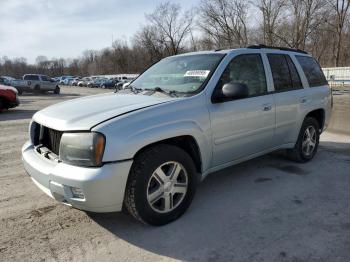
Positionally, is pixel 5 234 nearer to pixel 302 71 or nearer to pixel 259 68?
pixel 259 68

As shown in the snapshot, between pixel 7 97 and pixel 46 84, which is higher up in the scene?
pixel 46 84

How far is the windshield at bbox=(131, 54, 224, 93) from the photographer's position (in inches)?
166

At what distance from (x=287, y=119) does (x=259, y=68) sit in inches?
34.8

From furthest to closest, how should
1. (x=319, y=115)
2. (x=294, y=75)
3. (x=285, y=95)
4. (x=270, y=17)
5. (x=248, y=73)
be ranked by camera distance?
(x=270, y=17) → (x=319, y=115) → (x=294, y=75) → (x=285, y=95) → (x=248, y=73)

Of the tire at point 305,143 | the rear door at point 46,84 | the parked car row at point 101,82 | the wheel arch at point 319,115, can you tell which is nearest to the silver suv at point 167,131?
the tire at point 305,143

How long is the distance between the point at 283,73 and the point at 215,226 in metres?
2.66

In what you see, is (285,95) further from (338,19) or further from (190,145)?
(338,19)

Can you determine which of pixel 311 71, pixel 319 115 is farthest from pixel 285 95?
pixel 319 115

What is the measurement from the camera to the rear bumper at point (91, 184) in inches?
122

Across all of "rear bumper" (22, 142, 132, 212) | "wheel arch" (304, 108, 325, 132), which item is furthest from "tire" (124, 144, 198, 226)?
"wheel arch" (304, 108, 325, 132)

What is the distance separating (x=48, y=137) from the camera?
3.99 meters

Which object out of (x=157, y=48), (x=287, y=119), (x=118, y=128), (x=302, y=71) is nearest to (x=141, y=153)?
(x=118, y=128)

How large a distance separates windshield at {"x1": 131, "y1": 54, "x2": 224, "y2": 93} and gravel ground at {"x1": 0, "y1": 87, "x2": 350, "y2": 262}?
1378 mm

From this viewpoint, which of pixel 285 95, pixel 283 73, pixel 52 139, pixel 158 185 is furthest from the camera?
pixel 283 73
